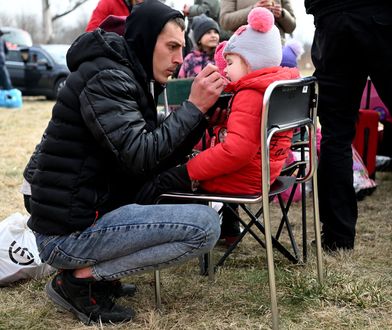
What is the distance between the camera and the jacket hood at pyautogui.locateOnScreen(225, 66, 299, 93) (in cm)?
213

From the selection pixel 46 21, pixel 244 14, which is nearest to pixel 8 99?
pixel 244 14

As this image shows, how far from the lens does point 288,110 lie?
2.17 meters

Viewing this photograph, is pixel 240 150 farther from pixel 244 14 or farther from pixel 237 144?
pixel 244 14

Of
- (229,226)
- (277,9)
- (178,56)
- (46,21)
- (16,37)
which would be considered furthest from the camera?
(46,21)

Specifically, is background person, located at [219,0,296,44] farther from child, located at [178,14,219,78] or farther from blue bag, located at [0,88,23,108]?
blue bag, located at [0,88,23,108]

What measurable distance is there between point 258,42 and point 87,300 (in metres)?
1.18

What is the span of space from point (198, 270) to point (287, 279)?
47cm

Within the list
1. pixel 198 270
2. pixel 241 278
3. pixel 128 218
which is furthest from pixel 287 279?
pixel 128 218

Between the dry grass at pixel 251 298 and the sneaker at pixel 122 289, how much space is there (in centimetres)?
3

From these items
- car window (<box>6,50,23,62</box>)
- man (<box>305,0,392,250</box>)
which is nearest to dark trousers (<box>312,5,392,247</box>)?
man (<box>305,0,392,250</box>)

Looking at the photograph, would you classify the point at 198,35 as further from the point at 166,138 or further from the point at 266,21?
the point at 166,138

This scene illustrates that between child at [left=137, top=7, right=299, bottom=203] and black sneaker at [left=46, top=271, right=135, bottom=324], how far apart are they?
375mm

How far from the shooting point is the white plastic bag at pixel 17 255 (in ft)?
8.73

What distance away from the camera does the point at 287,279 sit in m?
2.60
